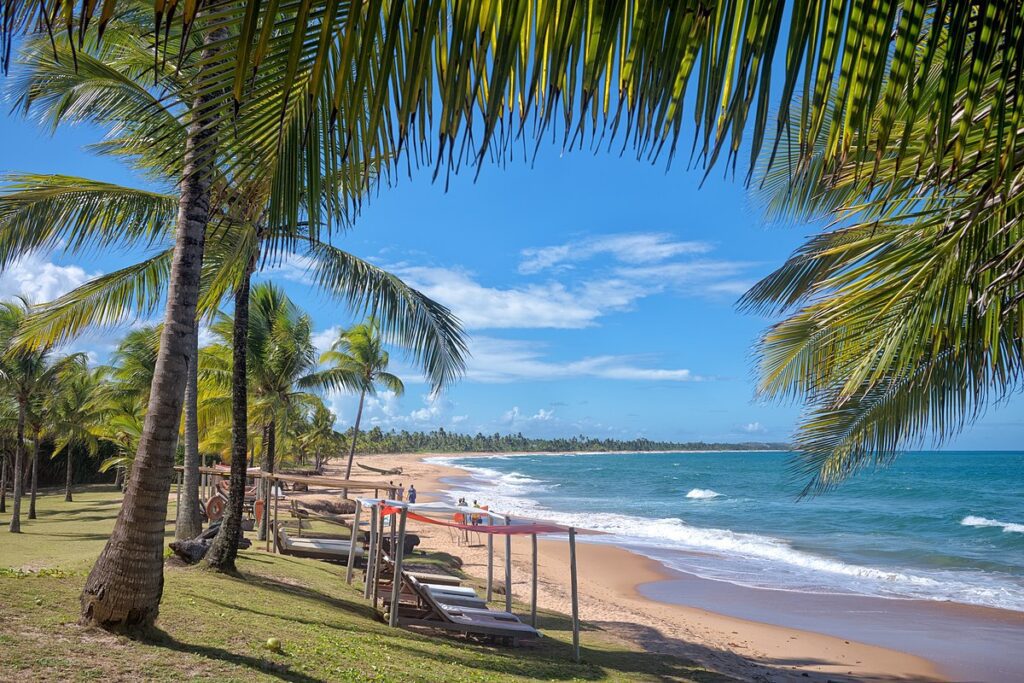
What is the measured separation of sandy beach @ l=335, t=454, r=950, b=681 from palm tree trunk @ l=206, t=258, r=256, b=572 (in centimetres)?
600

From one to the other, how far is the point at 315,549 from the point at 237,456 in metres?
3.70

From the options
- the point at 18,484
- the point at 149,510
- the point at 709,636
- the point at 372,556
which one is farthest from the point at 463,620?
the point at 18,484

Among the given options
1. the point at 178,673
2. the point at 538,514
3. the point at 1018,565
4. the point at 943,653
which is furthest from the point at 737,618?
the point at 538,514

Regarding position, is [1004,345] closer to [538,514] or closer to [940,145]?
[940,145]

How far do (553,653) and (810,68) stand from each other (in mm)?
8945

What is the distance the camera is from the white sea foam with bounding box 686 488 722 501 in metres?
49.5

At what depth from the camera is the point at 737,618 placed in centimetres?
1418

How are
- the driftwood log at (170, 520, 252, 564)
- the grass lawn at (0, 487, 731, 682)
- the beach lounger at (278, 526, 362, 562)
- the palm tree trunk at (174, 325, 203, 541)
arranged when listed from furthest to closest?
the beach lounger at (278, 526, 362, 562) < the palm tree trunk at (174, 325, 203, 541) < the driftwood log at (170, 520, 252, 564) < the grass lawn at (0, 487, 731, 682)

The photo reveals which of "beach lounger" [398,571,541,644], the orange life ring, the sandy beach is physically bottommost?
the sandy beach

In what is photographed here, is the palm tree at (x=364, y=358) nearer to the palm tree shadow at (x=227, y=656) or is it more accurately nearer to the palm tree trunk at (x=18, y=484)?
the palm tree trunk at (x=18, y=484)

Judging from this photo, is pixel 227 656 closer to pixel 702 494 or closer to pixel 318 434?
pixel 318 434

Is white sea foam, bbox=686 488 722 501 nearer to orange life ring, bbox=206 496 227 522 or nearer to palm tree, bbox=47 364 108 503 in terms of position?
palm tree, bbox=47 364 108 503

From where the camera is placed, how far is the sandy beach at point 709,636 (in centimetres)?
1036

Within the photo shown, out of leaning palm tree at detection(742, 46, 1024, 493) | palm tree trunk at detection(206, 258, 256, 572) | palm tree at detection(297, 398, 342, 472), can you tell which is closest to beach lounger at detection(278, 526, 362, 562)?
palm tree trunk at detection(206, 258, 256, 572)
